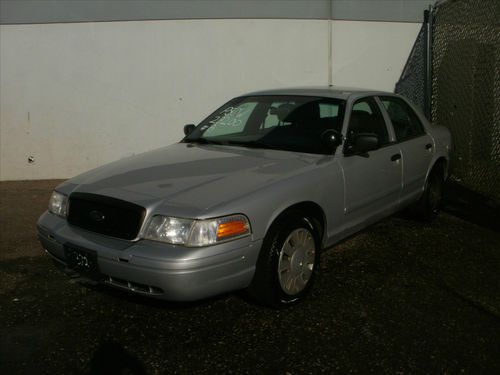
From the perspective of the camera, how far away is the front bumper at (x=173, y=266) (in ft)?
9.75

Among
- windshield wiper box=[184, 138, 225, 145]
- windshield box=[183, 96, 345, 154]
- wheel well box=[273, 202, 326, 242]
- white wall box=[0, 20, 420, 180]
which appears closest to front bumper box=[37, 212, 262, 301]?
wheel well box=[273, 202, 326, 242]

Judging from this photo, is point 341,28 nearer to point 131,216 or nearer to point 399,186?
→ point 399,186

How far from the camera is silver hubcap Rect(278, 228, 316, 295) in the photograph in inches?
137

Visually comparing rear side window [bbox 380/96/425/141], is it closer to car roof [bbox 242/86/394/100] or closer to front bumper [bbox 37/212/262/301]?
car roof [bbox 242/86/394/100]

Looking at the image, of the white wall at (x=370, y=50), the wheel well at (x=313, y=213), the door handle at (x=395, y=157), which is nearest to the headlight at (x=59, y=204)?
the wheel well at (x=313, y=213)

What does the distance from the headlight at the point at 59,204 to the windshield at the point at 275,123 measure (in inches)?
53.3

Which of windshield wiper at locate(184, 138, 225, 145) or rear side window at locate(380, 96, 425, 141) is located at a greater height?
rear side window at locate(380, 96, 425, 141)

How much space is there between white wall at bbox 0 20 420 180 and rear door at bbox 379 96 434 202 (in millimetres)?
2998

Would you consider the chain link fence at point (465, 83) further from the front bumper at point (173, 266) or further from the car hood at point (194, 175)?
the front bumper at point (173, 266)

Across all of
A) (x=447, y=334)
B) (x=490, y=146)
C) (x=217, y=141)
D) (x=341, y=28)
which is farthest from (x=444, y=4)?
(x=447, y=334)

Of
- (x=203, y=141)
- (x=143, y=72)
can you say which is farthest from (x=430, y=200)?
(x=143, y=72)

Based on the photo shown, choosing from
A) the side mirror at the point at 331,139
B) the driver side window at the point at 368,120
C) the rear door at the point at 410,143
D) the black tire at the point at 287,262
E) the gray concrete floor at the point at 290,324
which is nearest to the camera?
the gray concrete floor at the point at 290,324

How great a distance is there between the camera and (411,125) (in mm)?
5219

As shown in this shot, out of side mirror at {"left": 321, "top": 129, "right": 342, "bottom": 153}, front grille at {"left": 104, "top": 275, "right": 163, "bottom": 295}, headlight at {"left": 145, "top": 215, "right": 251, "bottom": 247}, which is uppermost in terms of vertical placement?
side mirror at {"left": 321, "top": 129, "right": 342, "bottom": 153}
